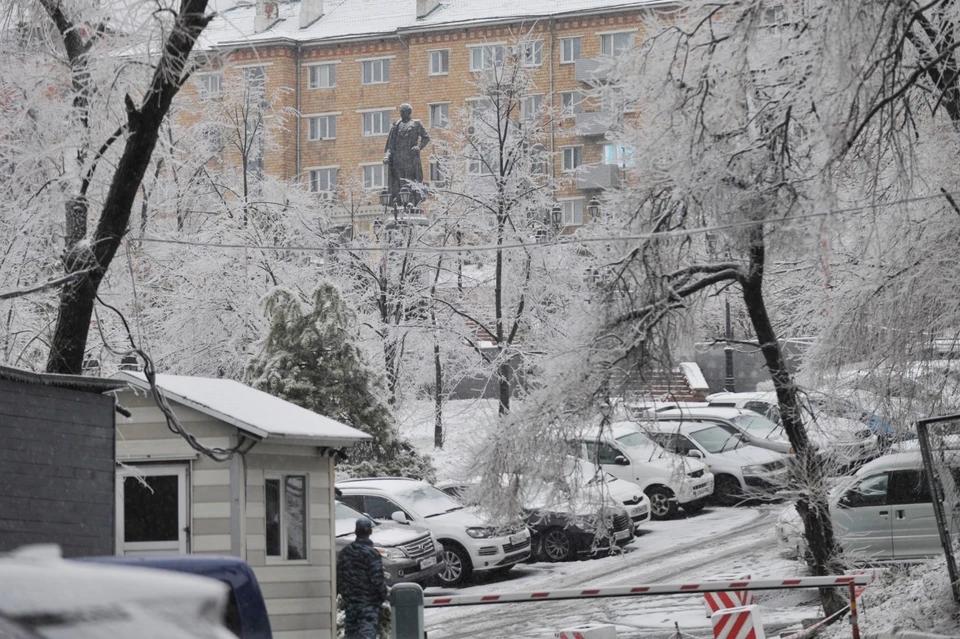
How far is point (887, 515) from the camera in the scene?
21062 mm

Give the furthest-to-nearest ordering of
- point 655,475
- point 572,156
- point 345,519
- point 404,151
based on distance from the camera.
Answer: point 572,156 < point 404,151 < point 655,475 < point 345,519

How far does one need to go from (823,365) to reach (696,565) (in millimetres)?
6790

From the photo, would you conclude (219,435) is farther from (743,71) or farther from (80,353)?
(743,71)

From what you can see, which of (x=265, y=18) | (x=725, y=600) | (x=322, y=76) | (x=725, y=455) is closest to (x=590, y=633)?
(x=725, y=600)

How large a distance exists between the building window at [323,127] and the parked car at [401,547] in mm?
56516

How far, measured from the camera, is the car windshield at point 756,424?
30673 millimetres

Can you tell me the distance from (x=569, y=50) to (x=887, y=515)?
178 ft

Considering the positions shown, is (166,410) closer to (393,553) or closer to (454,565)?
(393,553)

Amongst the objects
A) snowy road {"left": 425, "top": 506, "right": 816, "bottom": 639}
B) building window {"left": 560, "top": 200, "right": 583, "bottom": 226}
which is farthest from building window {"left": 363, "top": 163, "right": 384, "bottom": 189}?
snowy road {"left": 425, "top": 506, "right": 816, "bottom": 639}

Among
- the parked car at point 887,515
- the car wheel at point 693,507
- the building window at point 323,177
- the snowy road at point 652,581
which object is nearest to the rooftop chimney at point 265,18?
the building window at point 323,177

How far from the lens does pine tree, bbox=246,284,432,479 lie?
30.3 m

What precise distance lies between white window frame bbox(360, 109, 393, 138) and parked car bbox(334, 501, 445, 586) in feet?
182

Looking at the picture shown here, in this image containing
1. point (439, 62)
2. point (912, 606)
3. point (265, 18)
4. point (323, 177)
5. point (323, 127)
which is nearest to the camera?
point (912, 606)

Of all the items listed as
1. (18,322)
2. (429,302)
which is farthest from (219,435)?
(429,302)
